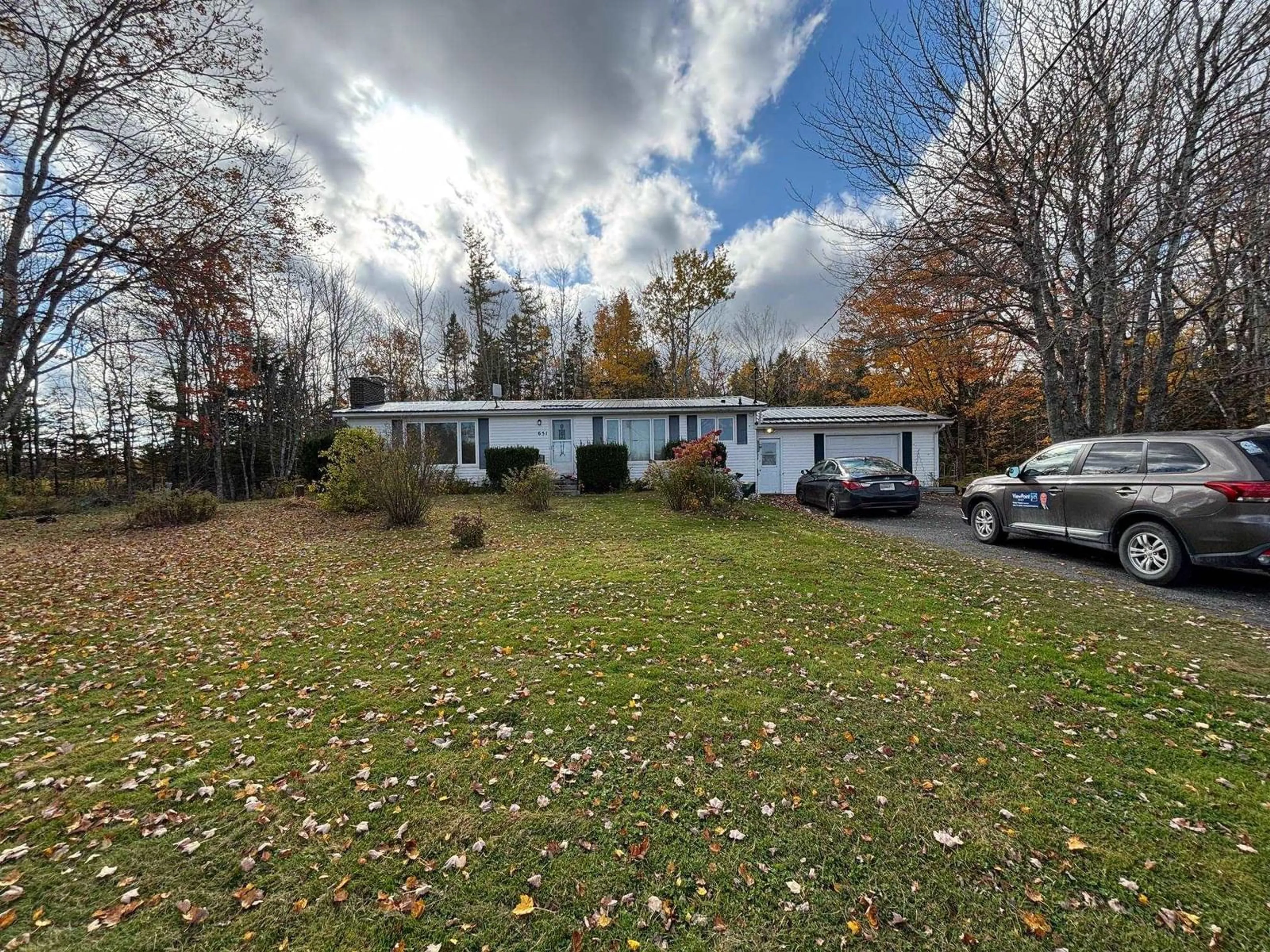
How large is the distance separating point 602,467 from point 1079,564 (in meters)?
11.0

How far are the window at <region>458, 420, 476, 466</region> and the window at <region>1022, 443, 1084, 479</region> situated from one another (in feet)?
47.2

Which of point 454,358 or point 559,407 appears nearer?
point 559,407

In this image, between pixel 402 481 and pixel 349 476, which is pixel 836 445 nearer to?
pixel 402 481

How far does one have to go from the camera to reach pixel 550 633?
14.2 feet

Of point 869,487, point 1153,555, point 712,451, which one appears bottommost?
point 1153,555

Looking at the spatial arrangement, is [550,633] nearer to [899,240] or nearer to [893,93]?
[899,240]

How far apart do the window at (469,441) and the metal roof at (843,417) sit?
9.65m

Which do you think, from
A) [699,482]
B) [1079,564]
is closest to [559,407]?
[699,482]

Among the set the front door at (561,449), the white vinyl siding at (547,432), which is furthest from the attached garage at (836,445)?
the front door at (561,449)

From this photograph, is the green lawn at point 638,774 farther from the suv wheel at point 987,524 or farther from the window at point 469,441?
the window at point 469,441

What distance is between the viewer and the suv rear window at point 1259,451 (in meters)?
4.61

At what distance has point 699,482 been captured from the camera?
10.6 m

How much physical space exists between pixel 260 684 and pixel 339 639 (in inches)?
32.2

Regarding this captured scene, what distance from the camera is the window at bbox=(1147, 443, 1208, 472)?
505cm
